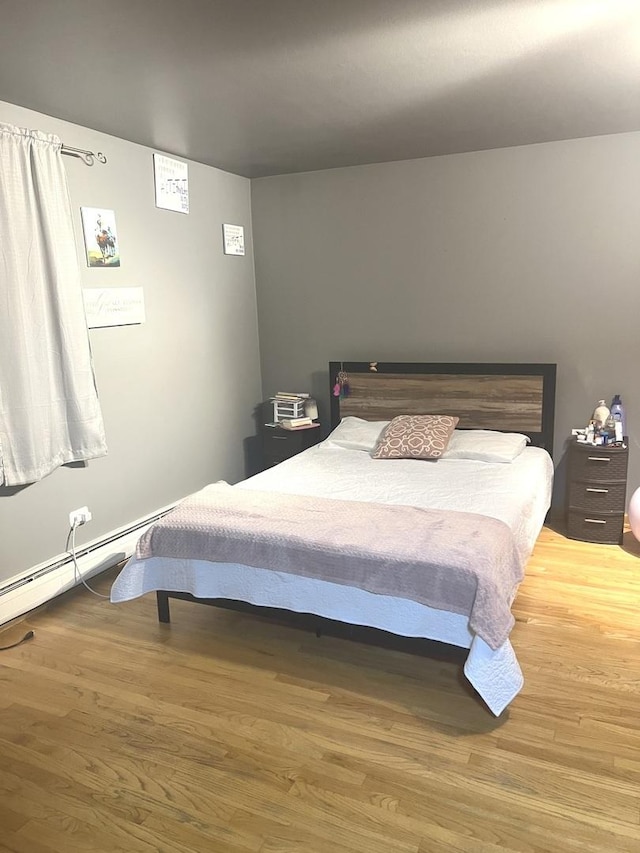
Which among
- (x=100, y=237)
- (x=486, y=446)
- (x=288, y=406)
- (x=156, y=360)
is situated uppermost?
(x=100, y=237)

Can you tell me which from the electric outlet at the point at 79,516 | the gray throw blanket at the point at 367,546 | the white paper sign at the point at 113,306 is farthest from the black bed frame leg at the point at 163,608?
the white paper sign at the point at 113,306

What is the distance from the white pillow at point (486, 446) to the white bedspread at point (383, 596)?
5 centimetres

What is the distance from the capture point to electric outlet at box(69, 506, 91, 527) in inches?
132

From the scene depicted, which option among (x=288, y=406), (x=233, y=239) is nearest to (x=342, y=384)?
(x=288, y=406)

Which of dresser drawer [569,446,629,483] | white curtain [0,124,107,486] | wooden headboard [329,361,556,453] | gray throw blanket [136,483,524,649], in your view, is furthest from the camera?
wooden headboard [329,361,556,453]

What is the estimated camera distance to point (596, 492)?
3652mm

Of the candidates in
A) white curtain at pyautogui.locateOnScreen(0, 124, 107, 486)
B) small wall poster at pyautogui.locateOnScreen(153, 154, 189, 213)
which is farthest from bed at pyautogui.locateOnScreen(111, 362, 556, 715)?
small wall poster at pyautogui.locateOnScreen(153, 154, 189, 213)

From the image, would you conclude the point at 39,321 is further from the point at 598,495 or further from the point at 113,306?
the point at 598,495

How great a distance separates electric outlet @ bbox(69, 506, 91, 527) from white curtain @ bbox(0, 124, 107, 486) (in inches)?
12.3

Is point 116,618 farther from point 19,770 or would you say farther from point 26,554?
point 19,770

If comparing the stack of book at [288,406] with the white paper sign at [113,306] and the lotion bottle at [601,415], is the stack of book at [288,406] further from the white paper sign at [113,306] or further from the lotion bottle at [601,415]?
the lotion bottle at [601,415]

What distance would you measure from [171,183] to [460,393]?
88.1 inches

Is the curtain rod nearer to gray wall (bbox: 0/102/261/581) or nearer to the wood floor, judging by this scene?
gray wall (bbox: 0/102/261/581)

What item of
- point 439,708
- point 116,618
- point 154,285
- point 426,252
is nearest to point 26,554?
point 116,618
